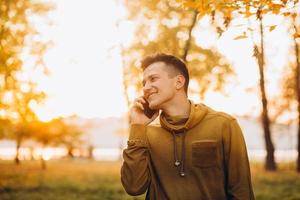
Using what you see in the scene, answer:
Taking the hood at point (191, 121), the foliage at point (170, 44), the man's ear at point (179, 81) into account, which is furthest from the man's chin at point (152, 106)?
the foliage at point (170, 44)

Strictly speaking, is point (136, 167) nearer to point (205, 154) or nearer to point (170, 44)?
point (205, 154)

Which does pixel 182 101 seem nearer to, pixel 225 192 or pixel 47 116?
pixel 225 192

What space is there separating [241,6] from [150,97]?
6.82 feet

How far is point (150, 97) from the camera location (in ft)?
11.8

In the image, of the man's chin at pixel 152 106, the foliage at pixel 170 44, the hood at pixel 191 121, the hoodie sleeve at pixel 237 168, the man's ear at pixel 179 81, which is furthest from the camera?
the foliage at pixel 170 44

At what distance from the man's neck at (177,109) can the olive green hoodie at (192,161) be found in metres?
0.09

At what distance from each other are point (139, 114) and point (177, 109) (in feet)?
1.06

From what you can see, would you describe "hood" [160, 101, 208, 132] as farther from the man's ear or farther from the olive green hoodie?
the man's ear

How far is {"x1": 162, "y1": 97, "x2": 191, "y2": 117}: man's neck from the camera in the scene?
3.60 m

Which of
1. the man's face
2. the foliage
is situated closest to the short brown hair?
the man's face

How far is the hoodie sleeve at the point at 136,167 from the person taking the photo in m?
3.38

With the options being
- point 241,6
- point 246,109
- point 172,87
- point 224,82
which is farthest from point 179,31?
point 246,109

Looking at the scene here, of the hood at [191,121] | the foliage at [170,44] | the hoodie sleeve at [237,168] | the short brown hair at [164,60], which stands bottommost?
the hoodie sleeve at [237,168]

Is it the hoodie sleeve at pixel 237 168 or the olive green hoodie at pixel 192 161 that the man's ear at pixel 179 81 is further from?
the hoodie sleeve at pixel 237 168
